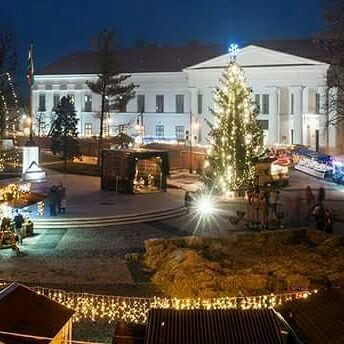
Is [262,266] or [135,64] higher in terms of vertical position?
[135,64]

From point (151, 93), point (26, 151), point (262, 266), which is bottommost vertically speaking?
point (262, 266)

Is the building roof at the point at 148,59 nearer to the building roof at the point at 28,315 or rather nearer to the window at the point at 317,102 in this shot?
the window at the point at 317,102

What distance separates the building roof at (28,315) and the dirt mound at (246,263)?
7.61 meters

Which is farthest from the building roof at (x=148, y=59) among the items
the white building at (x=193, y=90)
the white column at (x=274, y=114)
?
the white column at (x=274, y=114)

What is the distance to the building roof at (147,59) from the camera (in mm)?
71000

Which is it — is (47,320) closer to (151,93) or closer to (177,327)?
(177,327)

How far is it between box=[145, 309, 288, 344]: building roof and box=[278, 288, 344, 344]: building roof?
0.69 ft

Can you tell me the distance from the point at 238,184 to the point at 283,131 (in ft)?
94.1

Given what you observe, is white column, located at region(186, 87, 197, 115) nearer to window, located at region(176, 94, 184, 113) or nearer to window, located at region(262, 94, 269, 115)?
window, located at region(176, 94, 184, 113)

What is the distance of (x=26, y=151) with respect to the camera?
35688 millimetres

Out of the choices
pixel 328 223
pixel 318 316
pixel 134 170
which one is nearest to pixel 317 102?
pixel 134 170

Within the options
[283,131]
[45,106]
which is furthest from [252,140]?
[45,106]

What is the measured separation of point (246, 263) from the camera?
61.8ft

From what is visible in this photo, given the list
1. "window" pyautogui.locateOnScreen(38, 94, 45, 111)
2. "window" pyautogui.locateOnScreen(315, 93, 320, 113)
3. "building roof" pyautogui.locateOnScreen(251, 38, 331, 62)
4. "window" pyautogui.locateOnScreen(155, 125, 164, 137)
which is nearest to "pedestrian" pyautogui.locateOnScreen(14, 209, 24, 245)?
"building roof" pyautogui.locateOnScreen(251, 38, 331, 62)
